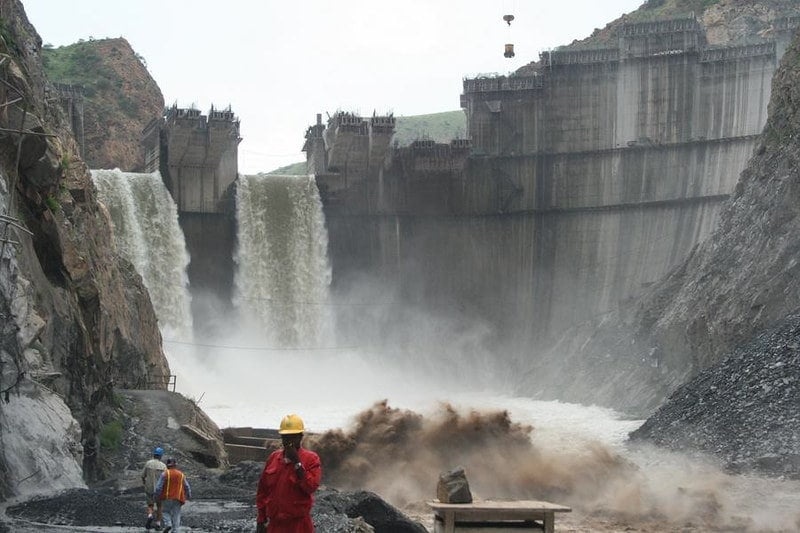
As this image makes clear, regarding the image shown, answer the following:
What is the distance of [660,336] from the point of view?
172ft

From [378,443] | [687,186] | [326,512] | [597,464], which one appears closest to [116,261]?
[378,443]

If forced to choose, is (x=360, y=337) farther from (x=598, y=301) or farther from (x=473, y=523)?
(x=473, y=523)

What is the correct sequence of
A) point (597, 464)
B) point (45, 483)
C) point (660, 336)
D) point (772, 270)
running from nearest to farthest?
point (45, 483), point (597, 464), point (772, 270), point (660, 336)

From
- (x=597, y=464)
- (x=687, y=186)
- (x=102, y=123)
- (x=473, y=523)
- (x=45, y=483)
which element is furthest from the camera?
(x=102, y=123)

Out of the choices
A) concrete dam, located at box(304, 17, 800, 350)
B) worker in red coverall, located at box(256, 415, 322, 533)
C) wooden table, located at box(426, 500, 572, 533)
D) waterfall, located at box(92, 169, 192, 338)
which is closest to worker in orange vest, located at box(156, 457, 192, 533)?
wooden table, located at box(426, 500, 572, 533)

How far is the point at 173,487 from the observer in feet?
55.2

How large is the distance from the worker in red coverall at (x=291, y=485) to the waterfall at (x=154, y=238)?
52.7m

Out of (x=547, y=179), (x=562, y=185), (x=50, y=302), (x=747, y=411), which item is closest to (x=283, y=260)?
(x=547, y=179)

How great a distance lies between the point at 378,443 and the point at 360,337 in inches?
1478

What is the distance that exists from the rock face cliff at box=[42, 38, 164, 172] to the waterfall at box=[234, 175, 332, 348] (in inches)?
637

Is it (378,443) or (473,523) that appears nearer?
(473,523)

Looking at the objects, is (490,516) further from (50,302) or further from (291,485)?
(50,302)

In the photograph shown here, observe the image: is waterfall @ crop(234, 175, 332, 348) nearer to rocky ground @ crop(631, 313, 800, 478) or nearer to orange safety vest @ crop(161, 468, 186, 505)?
rocky ground @ crop(631, 313, 800, 478)

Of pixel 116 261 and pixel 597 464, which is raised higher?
pixel 116 261
